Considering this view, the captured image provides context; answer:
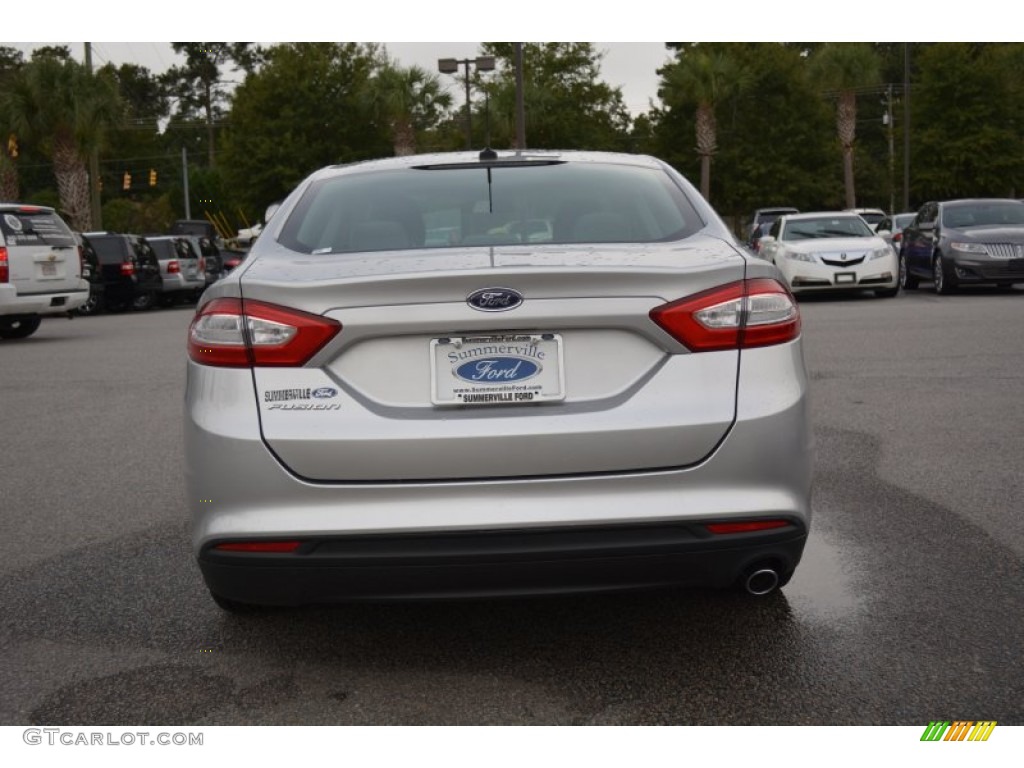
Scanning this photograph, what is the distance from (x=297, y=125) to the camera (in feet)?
201

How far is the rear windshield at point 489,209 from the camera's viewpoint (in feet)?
13.6

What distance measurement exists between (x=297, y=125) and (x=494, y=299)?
59.8 meters

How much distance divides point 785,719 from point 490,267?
1.44 meters

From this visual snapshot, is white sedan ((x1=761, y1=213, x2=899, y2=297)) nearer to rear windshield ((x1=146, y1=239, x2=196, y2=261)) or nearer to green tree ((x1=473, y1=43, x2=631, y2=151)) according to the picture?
rear windshield ((x1=146, y1=239, x2=196, y2=261))

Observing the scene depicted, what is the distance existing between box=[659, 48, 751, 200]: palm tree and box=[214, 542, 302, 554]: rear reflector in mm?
54907

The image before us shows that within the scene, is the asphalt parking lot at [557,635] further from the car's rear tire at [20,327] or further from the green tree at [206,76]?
the green tree at [206,76]

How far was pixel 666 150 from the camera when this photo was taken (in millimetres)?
62906

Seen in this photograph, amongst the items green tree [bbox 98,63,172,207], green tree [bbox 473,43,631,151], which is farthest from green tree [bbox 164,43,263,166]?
green tree [bbox 473,43,631,151]

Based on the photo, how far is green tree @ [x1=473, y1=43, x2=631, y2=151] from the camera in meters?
63.0

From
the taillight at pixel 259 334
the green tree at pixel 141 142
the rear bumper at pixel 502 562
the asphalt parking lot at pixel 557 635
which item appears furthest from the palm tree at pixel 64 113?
the green tree at pixel 141 142

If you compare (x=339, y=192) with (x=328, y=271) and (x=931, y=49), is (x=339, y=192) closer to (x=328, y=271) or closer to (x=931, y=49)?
(x=328, y=271)

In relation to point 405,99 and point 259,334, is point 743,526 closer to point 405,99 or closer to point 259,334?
point 259,334

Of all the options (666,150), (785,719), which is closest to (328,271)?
(785,719)

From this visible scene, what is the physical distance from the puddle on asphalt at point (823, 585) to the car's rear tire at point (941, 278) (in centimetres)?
1629
